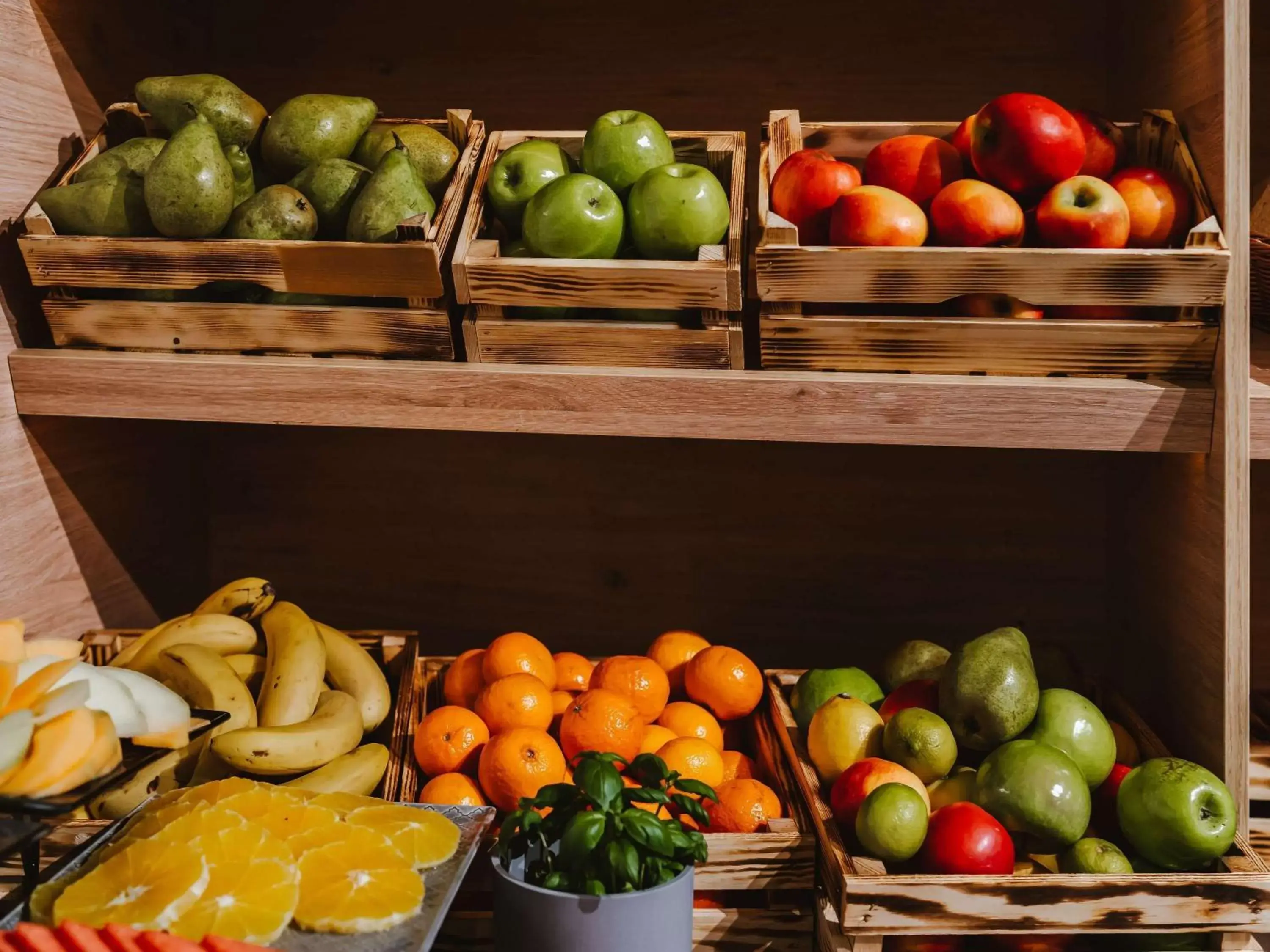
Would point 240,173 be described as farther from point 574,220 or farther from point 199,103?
point 574,220

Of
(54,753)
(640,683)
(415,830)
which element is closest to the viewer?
(54,753)

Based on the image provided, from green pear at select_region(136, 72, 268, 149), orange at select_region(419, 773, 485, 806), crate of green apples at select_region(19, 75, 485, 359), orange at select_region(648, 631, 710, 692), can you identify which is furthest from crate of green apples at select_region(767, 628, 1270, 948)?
green pear at select_region(136, 72, 268, 149)

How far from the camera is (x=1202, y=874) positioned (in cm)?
103

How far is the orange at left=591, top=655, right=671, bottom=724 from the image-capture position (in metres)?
1.33

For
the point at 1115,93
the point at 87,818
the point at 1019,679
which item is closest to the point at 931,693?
the point at 1019,679

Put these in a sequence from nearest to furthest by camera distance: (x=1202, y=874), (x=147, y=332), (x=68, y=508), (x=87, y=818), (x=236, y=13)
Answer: (x=1202, y=874) → (x=87, y=818) → (x=147, y=332) → (x=68, y=508) → (x=236, y=13)

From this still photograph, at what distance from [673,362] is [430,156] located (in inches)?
16.8

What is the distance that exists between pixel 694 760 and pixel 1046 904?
0.39 metres

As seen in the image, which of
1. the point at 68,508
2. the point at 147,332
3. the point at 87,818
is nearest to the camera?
the point at 87,818

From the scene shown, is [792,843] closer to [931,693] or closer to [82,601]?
[931,693]

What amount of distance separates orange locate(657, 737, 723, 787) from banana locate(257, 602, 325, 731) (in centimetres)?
39

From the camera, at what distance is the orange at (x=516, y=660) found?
1337 mm

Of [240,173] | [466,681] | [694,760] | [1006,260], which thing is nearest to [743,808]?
[694,760]

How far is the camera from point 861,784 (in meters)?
1.14
